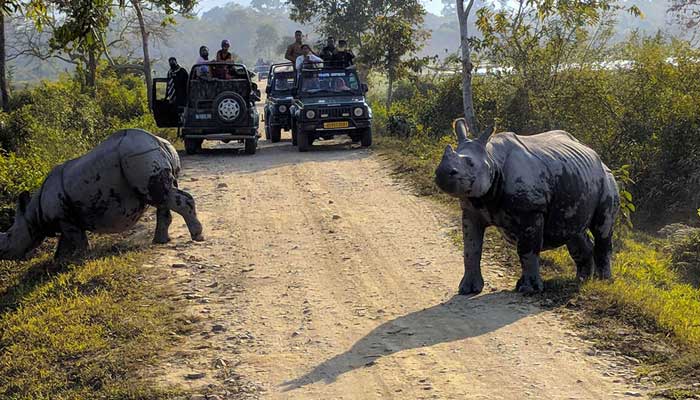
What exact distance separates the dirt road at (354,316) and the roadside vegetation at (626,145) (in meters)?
0.65

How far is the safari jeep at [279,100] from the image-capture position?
20.3 meters

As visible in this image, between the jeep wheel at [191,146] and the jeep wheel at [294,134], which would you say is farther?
the jeep wheel at [294,134]

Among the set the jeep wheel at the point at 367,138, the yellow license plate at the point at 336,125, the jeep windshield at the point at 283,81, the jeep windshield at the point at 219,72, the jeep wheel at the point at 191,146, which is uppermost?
the jeep windshield at the point at 219,72

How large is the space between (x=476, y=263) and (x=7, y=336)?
14.5ft

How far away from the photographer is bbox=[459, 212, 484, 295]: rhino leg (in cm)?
756

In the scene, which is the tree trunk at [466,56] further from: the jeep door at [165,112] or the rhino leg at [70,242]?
the rhino leg at [70,242]

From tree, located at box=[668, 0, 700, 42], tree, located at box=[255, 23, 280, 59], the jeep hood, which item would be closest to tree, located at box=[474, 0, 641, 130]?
the jeep hood

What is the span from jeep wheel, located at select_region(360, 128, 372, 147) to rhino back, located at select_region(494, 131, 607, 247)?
10442 millimetres

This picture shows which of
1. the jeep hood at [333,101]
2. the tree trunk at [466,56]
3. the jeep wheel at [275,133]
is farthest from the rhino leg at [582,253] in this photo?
the jeep wheel at [275,133]

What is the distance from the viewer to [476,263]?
7621 millimetres

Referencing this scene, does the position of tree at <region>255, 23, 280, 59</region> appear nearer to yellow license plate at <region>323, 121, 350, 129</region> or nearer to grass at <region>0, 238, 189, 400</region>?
yellow license plate at <region>323, 121, 350, 129</region>

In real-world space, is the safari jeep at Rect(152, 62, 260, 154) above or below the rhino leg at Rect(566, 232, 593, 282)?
above

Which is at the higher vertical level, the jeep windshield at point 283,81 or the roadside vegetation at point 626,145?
the jeep windshield at point 283,81

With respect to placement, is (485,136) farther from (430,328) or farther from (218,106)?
(218,106)
